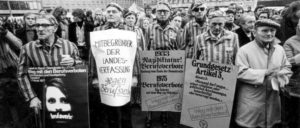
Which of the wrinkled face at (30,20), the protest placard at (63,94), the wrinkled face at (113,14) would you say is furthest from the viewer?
the wrinkled face at (30,20)

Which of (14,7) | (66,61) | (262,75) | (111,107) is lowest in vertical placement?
(111,107)

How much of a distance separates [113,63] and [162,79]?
1.08 metres

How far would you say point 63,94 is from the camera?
11.3 ft

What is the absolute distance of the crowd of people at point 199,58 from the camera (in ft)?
11.3

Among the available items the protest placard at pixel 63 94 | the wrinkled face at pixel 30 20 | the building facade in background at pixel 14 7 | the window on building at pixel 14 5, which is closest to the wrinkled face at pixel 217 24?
the protest placard at pixel 63 94

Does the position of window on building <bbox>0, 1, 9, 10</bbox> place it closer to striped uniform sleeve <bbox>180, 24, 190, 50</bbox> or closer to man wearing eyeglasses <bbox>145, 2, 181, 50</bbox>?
man wearing eyeglasses <bbox>145, 2, 181, 50</bbox>

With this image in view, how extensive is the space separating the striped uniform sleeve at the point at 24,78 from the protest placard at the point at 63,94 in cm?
8

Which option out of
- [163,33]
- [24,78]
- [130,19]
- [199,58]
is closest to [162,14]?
[163,33]

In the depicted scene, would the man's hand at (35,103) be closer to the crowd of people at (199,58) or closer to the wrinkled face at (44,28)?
the crowd of people at (199,58)

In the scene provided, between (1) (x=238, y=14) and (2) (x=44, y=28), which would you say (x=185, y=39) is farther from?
(1) (x=238, y=14)

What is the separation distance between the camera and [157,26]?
5500 millimetres

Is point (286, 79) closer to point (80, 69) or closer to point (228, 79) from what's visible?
point (228, 79)

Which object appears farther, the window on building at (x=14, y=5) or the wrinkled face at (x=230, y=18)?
the window on building at (x=14, y=5)

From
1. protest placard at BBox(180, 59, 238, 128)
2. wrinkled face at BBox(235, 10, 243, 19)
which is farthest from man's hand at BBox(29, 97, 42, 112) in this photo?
wrinkled face at BBox(235, 10, 243, 19)
